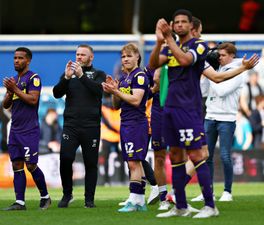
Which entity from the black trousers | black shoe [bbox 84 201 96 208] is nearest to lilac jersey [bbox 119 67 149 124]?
the black trousers

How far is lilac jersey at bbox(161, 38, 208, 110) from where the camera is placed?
11.1 m

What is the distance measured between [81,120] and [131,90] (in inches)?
40.6

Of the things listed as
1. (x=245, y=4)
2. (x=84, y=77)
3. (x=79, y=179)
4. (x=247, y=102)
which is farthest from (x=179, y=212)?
(x=245, y=4)

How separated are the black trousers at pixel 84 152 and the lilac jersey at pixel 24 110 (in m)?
0.54

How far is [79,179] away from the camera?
66.7 ft

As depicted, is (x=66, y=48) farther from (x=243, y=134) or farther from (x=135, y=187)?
(x=135, y=187)

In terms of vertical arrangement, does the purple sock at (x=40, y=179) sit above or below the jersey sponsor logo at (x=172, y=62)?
below

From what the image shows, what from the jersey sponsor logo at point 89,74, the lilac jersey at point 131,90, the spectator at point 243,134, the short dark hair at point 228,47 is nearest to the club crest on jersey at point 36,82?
the jersey sponsor logo at point 89,74

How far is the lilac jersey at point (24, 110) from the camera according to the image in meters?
12.8

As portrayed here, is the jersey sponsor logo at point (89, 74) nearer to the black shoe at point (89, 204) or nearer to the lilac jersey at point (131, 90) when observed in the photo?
the lilac jersey at point (131, 90)

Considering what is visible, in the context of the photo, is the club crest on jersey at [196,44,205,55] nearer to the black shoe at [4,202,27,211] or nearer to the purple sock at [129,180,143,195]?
the purple sock at [129,180,143,195]

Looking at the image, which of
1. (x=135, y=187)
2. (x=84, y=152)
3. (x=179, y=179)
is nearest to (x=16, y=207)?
(x=84, y=152)

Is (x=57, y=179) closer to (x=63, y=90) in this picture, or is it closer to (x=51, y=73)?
(x=51, y=73)

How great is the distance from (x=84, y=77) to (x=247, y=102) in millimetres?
9632
